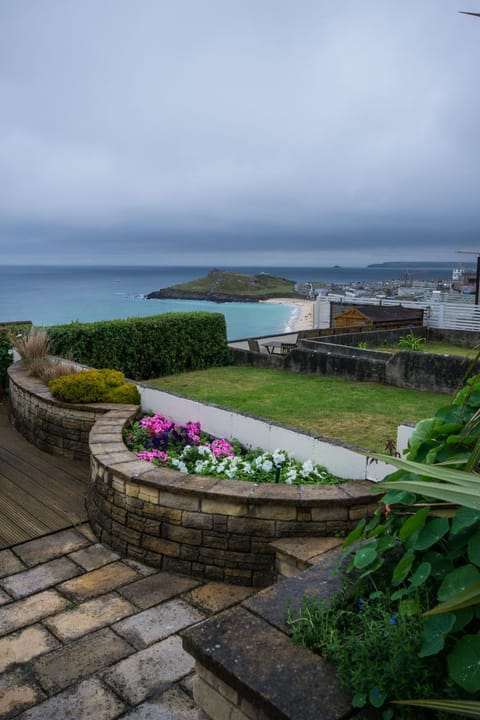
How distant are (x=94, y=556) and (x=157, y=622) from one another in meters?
0.94

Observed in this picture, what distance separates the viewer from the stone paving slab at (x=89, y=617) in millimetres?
2859

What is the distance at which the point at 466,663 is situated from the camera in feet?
4.38

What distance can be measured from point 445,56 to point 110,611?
3.44 meters

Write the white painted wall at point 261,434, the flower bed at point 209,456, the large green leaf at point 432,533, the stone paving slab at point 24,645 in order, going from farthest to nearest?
the flower bed at point 209,456 < the white painted wall at point 261,434 < the stone paving slab at point 24,645 < the large green leaf at point 432,533

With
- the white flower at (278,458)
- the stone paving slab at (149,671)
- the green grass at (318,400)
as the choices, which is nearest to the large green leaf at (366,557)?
the stone paving slab at (149,671)

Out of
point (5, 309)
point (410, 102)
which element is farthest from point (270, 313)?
point (410, 102)

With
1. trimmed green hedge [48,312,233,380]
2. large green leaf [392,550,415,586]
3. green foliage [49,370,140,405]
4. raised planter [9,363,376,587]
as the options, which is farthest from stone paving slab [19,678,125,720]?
trimmed green hedge [48,312,233,380]

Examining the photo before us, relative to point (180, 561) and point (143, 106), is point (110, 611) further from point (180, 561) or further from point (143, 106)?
point (143, 106)

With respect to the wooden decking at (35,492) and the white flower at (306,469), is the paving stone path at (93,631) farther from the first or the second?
the white flower at (306,469)

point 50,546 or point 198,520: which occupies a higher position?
point 198,520

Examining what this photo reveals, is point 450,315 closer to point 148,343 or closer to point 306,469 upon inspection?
point 148,343

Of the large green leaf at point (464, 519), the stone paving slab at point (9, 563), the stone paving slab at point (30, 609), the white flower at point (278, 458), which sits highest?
the large green leaf at point (464, 519)

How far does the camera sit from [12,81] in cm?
1127

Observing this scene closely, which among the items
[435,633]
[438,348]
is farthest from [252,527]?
[438,348]
